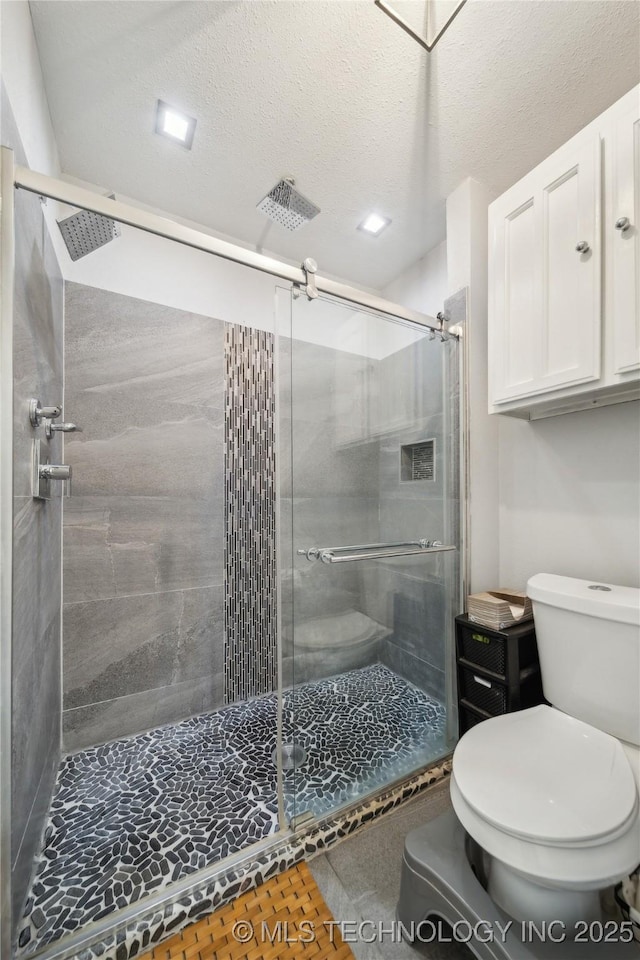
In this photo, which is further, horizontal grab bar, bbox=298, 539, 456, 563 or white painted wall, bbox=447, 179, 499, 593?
white painted wall, bbox=447, 179, 499, 593

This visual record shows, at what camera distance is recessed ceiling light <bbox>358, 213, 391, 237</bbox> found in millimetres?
1994

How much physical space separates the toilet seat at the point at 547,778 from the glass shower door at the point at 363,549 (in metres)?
0.57

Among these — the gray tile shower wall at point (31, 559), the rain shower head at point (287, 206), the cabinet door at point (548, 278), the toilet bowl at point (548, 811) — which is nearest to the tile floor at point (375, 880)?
the toilet bowl at point (548, 811)

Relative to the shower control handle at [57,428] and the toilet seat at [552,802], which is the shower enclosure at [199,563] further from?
the toilet seat at [552,802]

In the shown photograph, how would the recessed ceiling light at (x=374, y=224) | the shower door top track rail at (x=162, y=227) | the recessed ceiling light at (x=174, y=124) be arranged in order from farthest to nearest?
the recessed ceiling light at (x=374, y=224), the recessed ceiling light at (x=174, y=124), the shower door top track rail at (x=162, y=227)

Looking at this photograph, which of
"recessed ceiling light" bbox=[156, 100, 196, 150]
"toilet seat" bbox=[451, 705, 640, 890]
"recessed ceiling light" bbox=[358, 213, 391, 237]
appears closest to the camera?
"toilet seat" bbox=[451, 705, 640, 890]

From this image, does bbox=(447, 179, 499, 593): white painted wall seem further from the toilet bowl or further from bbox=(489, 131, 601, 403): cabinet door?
the toilet bowl

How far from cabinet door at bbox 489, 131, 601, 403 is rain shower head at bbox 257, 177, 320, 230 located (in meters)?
0.84

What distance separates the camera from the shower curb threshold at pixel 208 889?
97 centimetres

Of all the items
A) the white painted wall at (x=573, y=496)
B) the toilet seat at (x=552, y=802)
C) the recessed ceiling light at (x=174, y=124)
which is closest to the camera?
the toilet seat at (x=552, y=802)

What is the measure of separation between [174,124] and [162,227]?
0.78 m

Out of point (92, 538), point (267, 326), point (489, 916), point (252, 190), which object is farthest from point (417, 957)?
point (252, 190)

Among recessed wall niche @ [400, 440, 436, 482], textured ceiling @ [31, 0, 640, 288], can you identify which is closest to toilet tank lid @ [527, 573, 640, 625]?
recessed wall niche @ [400, 440, 436, 482]

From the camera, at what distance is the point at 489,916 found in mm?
910
